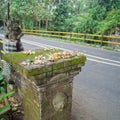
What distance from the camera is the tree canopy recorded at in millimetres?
16219

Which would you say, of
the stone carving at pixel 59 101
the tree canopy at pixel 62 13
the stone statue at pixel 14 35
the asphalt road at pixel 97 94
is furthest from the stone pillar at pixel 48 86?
the tree canopy at pixel 62 13

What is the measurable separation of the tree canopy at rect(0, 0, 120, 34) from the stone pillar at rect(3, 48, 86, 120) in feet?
44.5

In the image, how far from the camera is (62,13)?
26078 millimetres

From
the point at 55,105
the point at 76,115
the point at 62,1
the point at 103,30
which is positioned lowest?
the point at 76,115

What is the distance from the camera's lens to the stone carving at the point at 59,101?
2520 millimetres

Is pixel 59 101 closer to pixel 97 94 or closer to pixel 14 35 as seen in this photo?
pixel 97 94

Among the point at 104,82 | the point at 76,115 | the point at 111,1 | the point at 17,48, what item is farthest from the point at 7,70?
the point at 111,1

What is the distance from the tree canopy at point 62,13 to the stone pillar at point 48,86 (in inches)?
534

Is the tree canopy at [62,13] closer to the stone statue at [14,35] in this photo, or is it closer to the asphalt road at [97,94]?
the asphalt road at [97,94]

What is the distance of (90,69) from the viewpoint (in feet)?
21.1

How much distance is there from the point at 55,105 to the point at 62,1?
2483 centimetres

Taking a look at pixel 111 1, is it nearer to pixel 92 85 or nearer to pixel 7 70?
pixel 92 85

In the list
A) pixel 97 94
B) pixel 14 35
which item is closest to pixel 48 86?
pixel 97 94

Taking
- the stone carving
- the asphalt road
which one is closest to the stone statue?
the asphalt road
